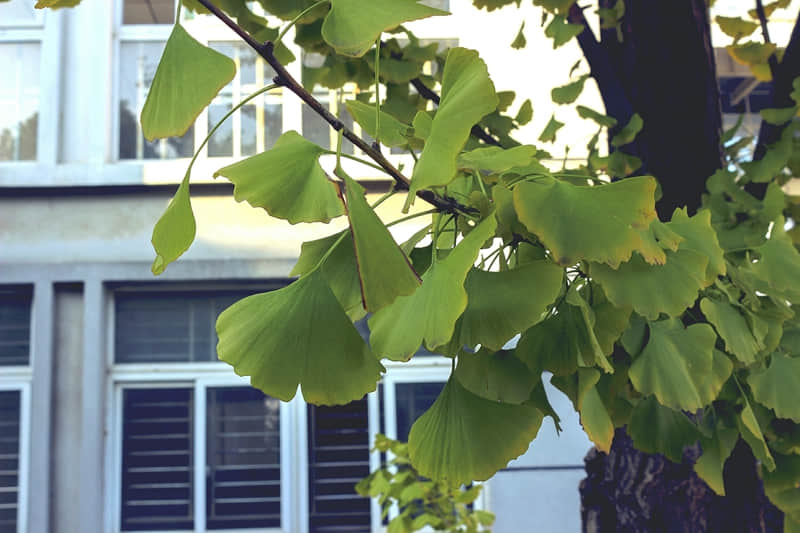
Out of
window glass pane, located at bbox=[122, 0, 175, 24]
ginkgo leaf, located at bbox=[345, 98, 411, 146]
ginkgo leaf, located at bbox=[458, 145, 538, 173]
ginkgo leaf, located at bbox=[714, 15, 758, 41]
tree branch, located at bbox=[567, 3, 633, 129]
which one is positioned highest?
window glass pane, located at bbox=[122, 0, 175, 24]

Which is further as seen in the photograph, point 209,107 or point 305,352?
point 209,107

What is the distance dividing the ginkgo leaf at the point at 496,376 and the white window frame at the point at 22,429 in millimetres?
3147

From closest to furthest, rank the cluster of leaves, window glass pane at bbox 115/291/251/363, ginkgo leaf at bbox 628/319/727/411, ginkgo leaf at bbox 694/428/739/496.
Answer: ginkgo leaf at bbox 628/319/727/411, ginkgo leaf at bbox 694/428/739/496, the cluster of leaves, window glass pane at bbox 115/291/251/363

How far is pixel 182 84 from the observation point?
38 cm

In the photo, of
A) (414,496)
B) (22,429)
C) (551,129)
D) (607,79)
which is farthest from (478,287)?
(22,429)

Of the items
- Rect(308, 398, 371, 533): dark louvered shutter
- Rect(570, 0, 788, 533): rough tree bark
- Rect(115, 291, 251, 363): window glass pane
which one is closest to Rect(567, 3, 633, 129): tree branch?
Result: Rect(570, 0, 788, 533): rough tree bark

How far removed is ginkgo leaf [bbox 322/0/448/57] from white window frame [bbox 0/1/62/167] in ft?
10.7

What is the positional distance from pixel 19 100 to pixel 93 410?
1527mm

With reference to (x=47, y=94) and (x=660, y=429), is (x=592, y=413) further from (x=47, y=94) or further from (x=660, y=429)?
(x=47, y=94)

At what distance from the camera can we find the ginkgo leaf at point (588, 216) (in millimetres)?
399

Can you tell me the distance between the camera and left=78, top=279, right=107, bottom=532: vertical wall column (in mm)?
2965

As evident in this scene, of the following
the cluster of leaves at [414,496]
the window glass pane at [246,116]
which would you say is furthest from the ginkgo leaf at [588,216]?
the window glass pane at [246,116]

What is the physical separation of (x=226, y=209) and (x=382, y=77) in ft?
7.13

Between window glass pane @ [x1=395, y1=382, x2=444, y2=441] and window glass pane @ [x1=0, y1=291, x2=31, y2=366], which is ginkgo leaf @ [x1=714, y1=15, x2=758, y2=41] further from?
window glass pane @ [x1=0, y1=291, x2=31, y2=366]
